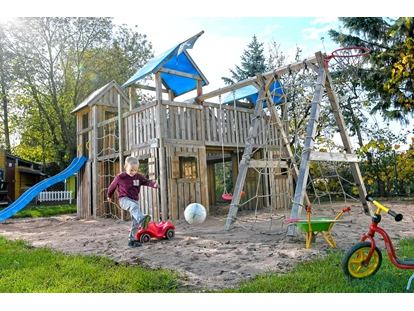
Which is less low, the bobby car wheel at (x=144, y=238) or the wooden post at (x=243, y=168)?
the wooden post at (x=243, y=168)

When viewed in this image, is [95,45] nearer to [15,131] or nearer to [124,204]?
[15,131]

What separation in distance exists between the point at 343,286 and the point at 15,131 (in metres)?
33.5

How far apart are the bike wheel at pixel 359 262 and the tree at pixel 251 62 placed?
2004 centimetres

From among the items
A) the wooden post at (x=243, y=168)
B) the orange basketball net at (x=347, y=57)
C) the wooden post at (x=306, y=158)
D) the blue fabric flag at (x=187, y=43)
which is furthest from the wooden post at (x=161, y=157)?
the orange basketball net at (x=347, y=57)

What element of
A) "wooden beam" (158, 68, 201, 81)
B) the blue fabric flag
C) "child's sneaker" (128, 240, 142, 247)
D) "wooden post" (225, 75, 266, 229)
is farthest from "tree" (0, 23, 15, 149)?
"child's sneaker" (128, 240, 142, 247)

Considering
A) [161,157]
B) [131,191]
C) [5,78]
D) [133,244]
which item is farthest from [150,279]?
[5,78]

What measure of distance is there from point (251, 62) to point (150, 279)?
2131cm

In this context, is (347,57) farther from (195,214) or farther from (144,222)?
(144,222)

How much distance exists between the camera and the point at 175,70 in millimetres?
10352

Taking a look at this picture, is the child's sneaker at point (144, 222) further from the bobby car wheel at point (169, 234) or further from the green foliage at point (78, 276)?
the green foliage at point (78, 276)

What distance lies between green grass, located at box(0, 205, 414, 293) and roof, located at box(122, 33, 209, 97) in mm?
6346

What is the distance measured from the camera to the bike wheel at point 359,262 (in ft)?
11.6
